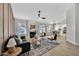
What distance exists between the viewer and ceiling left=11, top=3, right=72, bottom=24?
5.21 metres

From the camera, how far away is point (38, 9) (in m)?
6.43

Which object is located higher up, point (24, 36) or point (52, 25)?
point (52, 25)

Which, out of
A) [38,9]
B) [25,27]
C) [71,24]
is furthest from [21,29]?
[71,24]

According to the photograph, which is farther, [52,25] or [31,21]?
[52,25]

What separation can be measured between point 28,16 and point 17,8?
70 cm

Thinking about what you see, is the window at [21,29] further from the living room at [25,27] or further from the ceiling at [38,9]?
the ceiling at [38,9]

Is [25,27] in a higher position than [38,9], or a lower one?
lower

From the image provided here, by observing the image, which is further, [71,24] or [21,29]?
[71,24]

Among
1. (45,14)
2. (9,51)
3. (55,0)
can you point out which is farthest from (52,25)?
(9,51)

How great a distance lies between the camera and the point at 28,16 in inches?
211

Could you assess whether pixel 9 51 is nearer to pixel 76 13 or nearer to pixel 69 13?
pixel 76 13

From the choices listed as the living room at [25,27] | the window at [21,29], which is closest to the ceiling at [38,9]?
the living room at [25,27]

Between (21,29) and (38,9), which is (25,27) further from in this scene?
(38,9)

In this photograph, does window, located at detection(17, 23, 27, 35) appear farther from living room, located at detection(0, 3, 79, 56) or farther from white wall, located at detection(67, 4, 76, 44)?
white wall, located at detection(67, 4, 76, 44)
